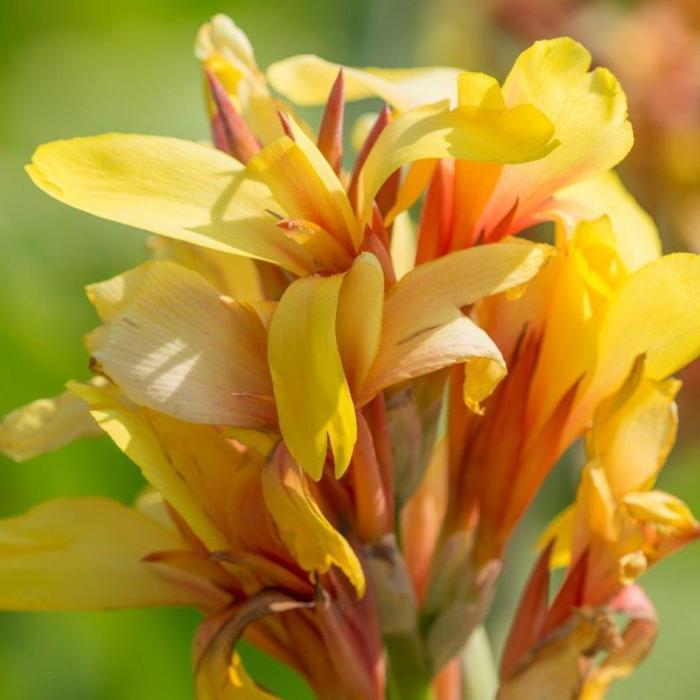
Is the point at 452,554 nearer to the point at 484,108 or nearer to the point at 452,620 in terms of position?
the point at 452,620

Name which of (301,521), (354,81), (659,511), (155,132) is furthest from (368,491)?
(155,132)

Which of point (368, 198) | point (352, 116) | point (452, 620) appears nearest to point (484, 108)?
point (368, 198)

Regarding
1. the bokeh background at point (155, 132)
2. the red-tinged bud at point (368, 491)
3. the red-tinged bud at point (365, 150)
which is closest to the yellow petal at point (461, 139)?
the red-tinged bud at point (365, 150)

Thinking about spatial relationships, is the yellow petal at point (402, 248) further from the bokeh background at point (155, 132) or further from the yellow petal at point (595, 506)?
the bokeh background at point (155, 132)

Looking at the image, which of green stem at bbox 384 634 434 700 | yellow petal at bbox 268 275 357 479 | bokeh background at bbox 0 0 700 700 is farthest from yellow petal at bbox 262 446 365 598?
bokeh background at bbox 0 0 700 700

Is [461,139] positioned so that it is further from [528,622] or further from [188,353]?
[528,622]

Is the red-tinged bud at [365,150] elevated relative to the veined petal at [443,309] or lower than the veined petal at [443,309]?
elevated

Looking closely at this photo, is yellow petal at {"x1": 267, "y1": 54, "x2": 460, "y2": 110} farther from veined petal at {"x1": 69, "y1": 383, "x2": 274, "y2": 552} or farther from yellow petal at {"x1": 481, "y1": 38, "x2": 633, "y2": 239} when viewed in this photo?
veined petal at {"x1": 69, "y1": 383, "x2": 274, "y2": 552}

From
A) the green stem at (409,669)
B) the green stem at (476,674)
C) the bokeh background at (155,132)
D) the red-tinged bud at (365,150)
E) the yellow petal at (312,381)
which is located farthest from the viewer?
the bokeh background at (155,132)
